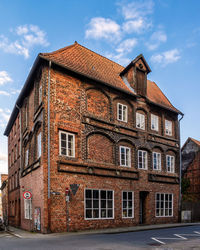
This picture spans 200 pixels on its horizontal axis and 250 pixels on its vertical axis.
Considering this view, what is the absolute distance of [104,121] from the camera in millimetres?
19750

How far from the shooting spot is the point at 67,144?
17.5m

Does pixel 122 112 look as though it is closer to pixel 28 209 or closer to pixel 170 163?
pixel 170 163

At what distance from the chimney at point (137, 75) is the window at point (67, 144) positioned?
7719mm

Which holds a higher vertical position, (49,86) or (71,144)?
(49,86)

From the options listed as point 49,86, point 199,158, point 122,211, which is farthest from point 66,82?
point 199,158

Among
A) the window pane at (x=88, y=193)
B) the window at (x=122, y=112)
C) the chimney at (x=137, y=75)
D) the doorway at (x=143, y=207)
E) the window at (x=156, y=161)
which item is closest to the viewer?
the window pane at (x=88, y=193)

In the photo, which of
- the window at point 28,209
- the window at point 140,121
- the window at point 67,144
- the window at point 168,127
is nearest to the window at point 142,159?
the window at point 140,121

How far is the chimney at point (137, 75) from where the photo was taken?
76.1 feet

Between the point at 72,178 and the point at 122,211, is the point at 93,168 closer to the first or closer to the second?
the point at 72,178

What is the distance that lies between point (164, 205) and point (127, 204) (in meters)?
4.72

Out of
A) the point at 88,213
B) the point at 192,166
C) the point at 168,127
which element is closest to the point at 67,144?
the point at 88,213

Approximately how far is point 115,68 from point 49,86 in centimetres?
899

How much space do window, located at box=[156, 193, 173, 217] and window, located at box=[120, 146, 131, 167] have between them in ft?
13.9

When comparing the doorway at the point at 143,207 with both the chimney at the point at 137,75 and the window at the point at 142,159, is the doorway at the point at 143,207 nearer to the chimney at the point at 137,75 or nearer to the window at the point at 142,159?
the window at the point at 142,159
